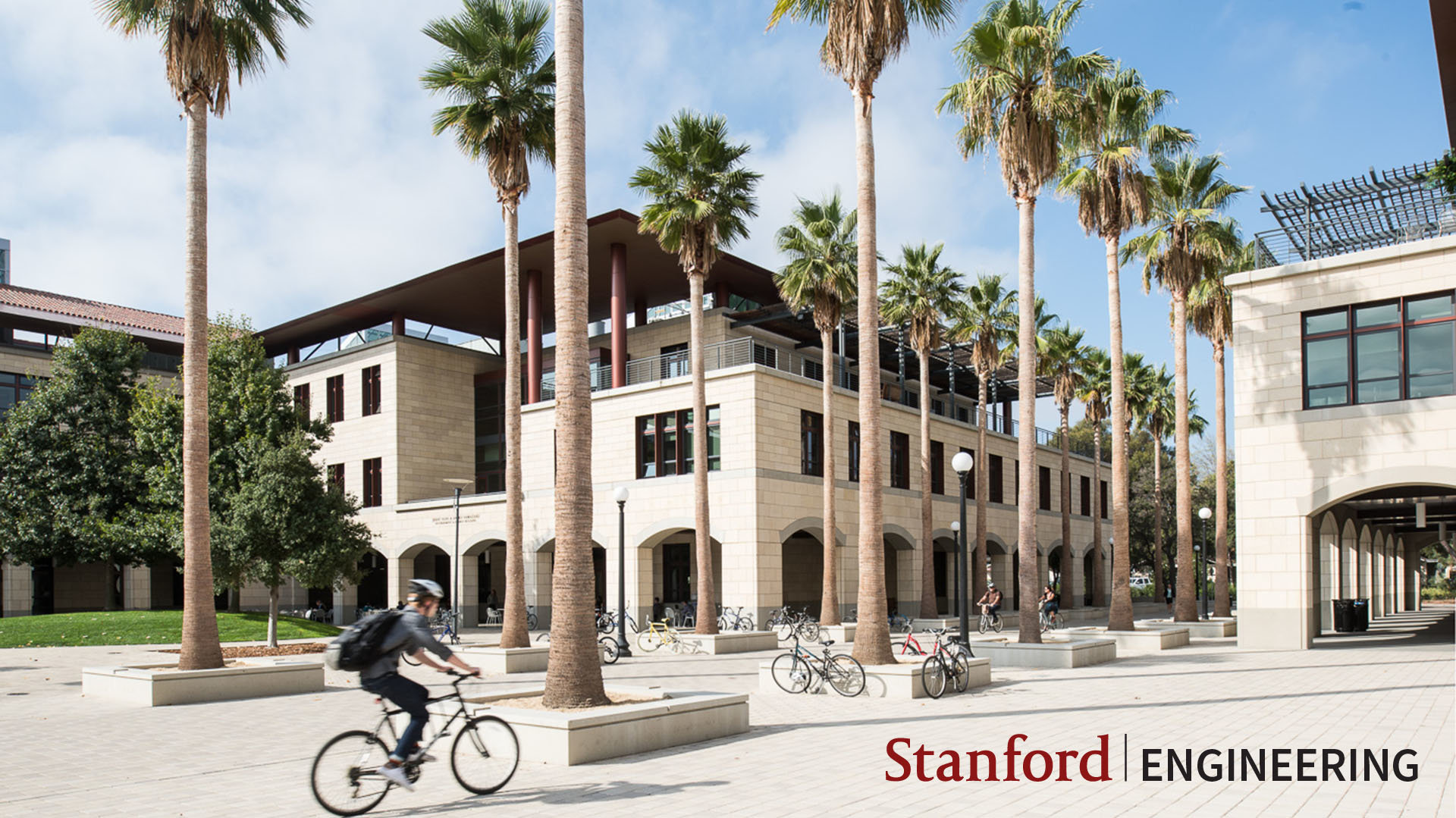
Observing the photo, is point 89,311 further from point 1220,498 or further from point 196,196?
point 1220,498

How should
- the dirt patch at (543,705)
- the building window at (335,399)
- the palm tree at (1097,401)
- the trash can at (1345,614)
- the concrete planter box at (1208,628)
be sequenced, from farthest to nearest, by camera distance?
the palm tree at (1097,401), the building window at (335,399), the trash can at (1345,614), the concrete planter box at (1208,628), the dirt patch at (543,705)

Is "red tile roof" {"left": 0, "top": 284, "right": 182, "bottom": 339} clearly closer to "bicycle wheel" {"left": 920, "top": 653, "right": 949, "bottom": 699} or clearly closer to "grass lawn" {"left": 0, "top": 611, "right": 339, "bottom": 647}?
"grass lawn" {"left": 0, "top": 611, "right": 339, "bottom": 647}

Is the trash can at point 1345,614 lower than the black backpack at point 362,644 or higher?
lower

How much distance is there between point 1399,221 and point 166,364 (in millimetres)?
47583

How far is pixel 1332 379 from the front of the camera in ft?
80.2

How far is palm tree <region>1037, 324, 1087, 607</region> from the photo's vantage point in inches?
1800

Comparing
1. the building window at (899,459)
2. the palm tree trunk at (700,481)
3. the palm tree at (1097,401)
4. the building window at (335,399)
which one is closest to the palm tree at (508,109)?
the palm tree trunk at (700,481)

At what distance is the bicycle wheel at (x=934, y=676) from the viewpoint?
1600cm

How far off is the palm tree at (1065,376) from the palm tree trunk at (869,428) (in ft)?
91.3

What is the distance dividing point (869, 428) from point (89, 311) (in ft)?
139

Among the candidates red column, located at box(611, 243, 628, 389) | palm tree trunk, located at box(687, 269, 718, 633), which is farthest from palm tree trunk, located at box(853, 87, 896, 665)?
red column, located at box(611, 243, 628, 389)

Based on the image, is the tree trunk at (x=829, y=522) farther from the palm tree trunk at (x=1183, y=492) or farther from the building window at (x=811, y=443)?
the palm tree trunk at (x=1183, y=492)

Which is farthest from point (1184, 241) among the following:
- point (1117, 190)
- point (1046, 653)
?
point (1046, 653)

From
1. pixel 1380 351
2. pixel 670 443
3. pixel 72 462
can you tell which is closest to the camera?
pixel 1380 351
